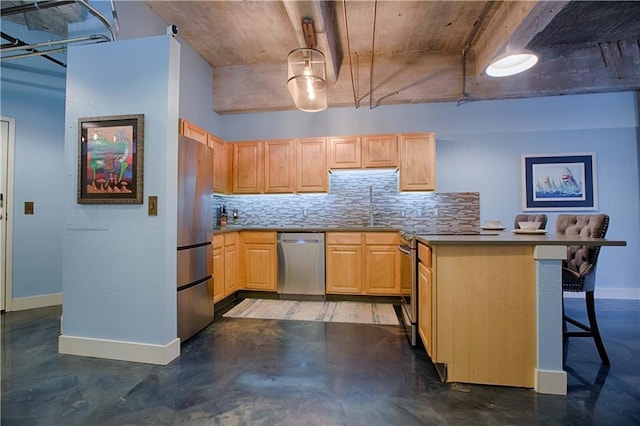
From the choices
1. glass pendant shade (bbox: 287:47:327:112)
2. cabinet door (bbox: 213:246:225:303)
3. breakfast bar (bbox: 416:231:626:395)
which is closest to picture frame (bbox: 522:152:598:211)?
breakfast bar (bbox: 416:231:626:395)

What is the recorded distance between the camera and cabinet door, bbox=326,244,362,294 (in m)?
3.71

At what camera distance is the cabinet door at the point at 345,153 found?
13.0 ft

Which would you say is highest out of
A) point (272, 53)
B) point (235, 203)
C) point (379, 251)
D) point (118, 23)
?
point (272, 53)

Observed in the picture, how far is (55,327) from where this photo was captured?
9.08 ft

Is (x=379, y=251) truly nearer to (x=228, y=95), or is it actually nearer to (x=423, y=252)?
(x=423, y=252)

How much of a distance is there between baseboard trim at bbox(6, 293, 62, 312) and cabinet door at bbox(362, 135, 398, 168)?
13.9 ft

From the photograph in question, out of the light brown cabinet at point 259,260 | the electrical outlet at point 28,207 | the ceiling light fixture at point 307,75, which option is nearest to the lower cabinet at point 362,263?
the light brown cabinet at point 259,260

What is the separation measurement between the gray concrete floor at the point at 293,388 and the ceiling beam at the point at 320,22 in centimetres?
Result: 303

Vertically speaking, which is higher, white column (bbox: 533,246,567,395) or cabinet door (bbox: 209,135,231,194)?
cabinet door (bbox: 209,135,231,194)

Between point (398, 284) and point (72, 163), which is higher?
point (72, 163)

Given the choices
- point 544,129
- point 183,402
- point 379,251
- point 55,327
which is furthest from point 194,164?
point 544,129

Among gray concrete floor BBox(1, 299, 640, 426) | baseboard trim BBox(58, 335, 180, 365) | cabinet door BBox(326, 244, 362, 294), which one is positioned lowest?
gray concrete floor BBox(1, 299, 640, 426)

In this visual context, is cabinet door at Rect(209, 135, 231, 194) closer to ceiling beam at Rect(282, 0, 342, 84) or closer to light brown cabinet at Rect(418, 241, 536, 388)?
ceiling beam at Rect(282, 0, 342, 84)

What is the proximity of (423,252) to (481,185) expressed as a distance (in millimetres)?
2437
